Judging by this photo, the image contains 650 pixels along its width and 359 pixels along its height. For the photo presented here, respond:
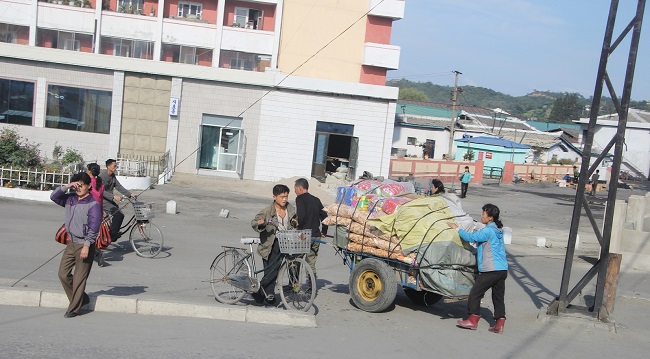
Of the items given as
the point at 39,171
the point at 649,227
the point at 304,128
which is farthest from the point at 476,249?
the point at 304,128

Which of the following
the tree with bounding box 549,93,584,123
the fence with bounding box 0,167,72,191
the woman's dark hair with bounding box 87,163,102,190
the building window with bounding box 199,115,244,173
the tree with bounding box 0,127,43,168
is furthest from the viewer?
the tree with bounding box 549,93,584,123

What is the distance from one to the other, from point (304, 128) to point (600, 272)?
22.2m

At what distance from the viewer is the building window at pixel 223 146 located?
3042 centimetres

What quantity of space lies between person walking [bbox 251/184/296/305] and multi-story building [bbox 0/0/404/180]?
20.9 meters

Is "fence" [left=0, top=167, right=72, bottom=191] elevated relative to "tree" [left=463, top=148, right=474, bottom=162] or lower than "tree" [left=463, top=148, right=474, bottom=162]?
lower

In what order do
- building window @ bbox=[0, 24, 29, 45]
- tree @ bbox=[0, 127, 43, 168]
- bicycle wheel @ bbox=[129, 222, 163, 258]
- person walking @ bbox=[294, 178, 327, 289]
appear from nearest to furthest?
1. person walking @ bbox=[294, 178, 327, 289]
2. bicycle wheel @ bbox=[129, 222, 163, 258]
3. tree @ bbox=[0, 127, 43, 168]
4. building window @ bbox=[0, 24, 29, 45]

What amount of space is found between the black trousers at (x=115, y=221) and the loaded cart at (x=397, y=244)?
14.8ft

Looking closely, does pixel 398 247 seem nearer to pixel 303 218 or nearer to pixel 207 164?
pixel 303 218

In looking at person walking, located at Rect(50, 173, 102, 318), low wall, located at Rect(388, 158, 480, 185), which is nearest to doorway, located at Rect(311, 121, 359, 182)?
low wall, located at Rect(388, 158, 480, 185)

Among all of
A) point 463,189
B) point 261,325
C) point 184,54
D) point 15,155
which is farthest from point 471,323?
point 463,189

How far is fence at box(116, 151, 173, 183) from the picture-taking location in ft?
80.6

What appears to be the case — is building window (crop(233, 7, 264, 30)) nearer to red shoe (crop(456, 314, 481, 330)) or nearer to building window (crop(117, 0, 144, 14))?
building window (crop(117, 0, 144, 14))

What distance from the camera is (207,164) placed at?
102 ft

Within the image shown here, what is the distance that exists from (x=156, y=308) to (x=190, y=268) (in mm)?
3630
